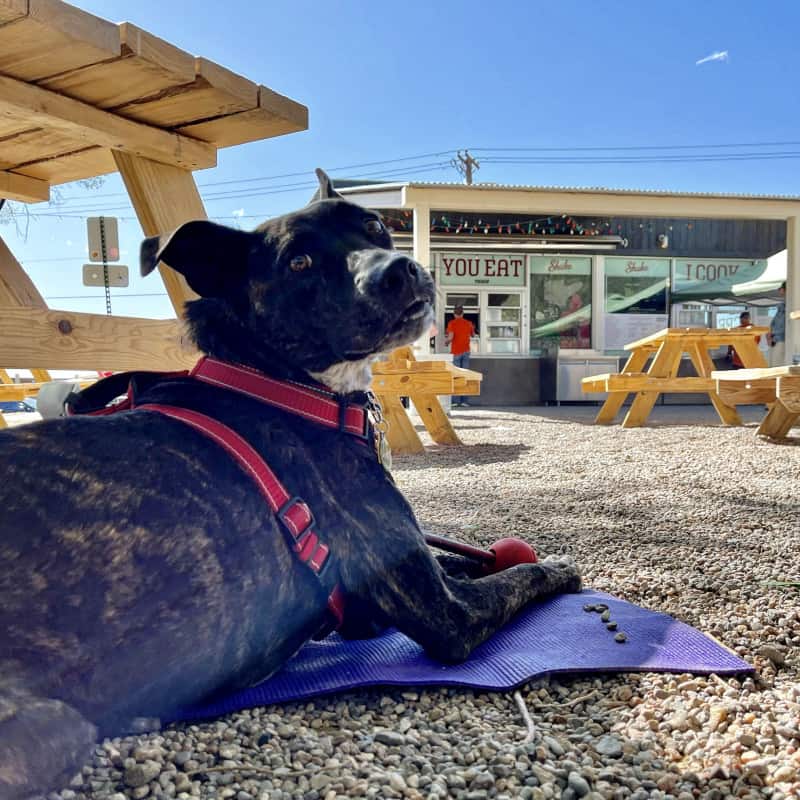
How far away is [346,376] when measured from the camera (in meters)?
1.70

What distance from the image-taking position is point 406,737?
4.13 ft

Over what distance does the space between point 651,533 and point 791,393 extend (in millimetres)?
2653

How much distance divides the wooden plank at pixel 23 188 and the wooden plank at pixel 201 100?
3.82 ft

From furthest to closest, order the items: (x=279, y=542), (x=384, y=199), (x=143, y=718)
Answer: (x=384, y=199) < (x=279, y=542) < (x=143, y=718)

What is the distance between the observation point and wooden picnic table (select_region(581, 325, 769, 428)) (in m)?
7.50

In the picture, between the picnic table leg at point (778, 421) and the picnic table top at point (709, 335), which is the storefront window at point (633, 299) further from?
the picnic table leg at point (778, 421)

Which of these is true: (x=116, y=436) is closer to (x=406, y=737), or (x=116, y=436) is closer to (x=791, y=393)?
(x=406, y=737)

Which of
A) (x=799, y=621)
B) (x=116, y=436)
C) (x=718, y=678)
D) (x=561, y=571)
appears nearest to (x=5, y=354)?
(x=116, y=436)

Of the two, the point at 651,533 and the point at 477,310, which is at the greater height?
the point at 477,310

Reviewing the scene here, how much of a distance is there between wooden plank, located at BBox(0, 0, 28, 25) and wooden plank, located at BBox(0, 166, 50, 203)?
1.75m

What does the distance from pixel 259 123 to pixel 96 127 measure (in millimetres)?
629

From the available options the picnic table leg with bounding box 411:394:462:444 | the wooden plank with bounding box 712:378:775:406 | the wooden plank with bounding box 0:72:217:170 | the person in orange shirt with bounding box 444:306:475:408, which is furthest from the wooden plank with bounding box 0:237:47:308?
the person in orange shirt with bounding box 444:306:475:408

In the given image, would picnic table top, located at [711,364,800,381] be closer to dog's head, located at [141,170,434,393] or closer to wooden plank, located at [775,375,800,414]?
wooden plank, located at [775,375,800,414]

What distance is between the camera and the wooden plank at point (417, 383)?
213 inches
